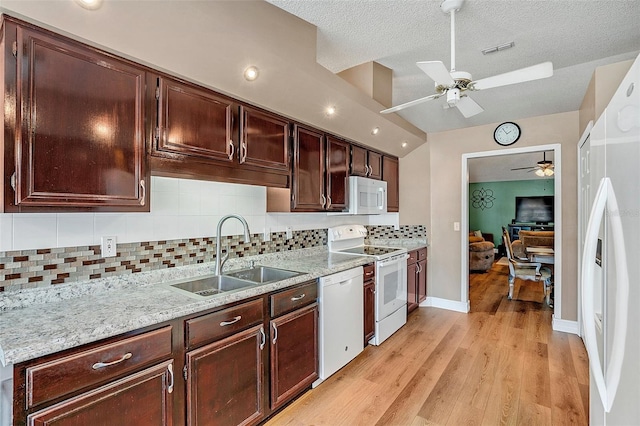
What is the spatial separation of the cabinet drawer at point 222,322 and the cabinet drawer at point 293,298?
118 mm

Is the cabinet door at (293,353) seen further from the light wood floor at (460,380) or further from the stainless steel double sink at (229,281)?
the stainless steel double sink at (229,281)

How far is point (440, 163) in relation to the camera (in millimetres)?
4352

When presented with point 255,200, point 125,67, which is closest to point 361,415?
point 255,200

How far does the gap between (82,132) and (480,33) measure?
248cm

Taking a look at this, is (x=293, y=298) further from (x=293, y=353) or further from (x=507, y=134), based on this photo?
(x=507, y=134)

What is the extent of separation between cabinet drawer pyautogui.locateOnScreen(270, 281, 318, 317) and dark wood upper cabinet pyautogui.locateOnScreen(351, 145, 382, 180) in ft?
5.20

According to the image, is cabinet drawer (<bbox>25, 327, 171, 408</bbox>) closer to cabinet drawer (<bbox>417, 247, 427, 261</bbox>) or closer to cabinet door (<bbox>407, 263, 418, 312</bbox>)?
cabinet door (<bbox>407, 263, 418, 312</bbox>)

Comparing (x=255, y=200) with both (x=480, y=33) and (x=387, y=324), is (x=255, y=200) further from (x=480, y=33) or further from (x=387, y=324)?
(x=480, y=33)

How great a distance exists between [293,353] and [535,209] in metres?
9.66

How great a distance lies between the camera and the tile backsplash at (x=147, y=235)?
154cm

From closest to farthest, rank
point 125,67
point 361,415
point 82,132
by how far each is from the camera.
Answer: point 82,132, point 125,67, point 361,415

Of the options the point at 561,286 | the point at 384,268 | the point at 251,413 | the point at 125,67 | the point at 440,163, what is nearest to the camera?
the point at 125,67

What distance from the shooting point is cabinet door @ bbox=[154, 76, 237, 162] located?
178cm

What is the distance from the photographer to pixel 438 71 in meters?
1.73
